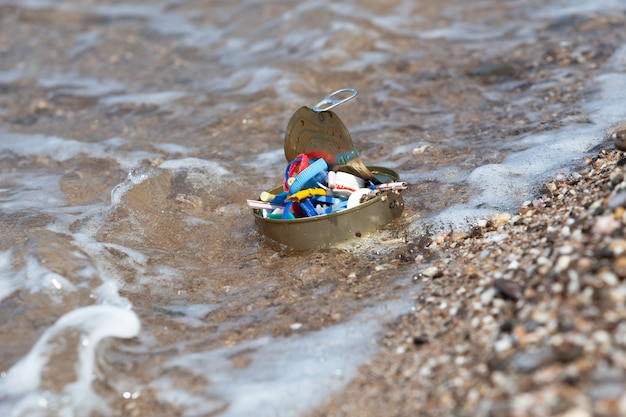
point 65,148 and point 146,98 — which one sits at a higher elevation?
point 146,98

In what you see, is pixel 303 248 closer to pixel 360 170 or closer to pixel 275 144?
pixel 360 170

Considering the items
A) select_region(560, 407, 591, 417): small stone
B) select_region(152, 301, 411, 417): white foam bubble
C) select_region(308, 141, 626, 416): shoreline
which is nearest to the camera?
select_region(560, 407, 591, 417): small stone

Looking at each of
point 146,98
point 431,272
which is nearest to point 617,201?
point 431,272

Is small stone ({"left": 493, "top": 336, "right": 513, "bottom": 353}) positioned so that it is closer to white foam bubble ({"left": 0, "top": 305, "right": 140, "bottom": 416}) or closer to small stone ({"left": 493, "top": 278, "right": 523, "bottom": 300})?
small stone ({"left": 493, "top": 278, "right": 523, "bottom": 300})

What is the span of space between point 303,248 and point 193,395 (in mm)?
1248

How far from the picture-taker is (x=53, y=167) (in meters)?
5.91

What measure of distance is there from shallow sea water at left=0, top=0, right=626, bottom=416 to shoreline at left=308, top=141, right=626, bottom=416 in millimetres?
173

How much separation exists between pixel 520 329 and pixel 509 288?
1.13ft

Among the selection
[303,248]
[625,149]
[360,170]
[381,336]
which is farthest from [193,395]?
[625,149]

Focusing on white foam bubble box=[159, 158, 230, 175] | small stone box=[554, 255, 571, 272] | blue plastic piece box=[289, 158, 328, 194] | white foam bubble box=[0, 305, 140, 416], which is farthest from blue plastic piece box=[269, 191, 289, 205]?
small stone box=[554, 255, 571, 272]

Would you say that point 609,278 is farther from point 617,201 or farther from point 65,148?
point 65,148

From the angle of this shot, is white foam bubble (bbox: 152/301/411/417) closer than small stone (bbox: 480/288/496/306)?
Yes

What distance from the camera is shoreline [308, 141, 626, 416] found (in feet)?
7.35

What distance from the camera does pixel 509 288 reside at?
2893 millimetres
